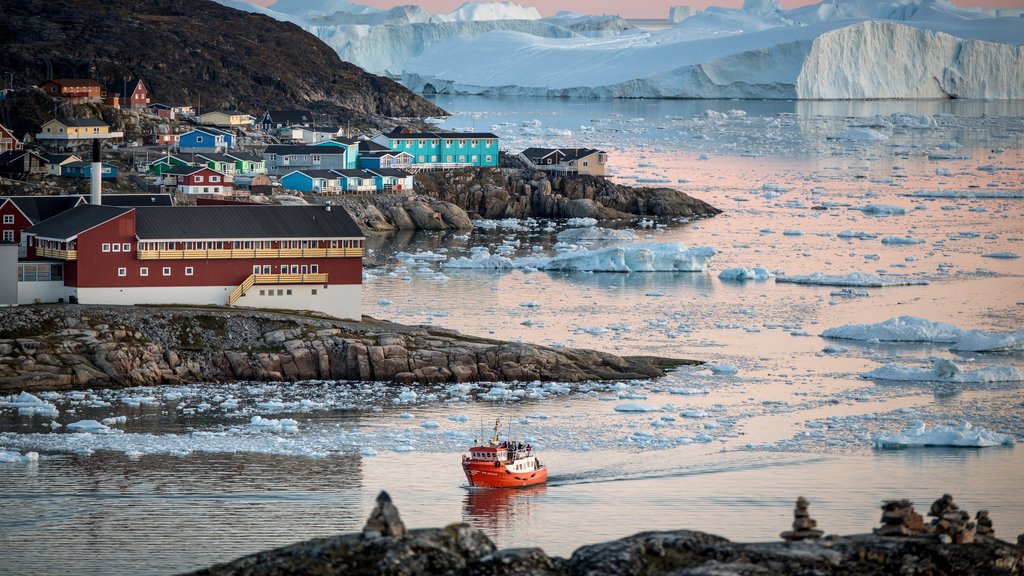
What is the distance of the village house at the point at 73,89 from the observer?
3313 inches

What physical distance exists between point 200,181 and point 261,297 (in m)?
24.3

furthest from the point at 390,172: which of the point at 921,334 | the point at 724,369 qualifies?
the point at 724,369

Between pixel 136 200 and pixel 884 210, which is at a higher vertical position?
pixel 136 200

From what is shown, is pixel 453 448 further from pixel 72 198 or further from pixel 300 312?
pixel 72 198

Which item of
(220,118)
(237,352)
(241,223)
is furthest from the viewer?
(220,118)

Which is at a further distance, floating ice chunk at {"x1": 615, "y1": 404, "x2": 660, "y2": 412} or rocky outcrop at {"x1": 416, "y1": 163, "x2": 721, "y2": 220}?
rocky outcrop at {"x1": 416, "y1": 163, "x2": 721, "y2": 220}

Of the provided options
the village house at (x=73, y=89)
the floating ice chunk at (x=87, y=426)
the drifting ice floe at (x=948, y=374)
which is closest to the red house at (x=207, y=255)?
the floating ice chunk at (x=87, y=426)

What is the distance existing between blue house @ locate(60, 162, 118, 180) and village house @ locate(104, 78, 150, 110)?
58.7 feet

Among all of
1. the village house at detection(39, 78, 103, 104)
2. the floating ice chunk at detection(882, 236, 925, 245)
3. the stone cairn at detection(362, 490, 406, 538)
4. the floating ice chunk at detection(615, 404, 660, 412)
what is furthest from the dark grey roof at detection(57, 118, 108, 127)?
the stone cairn at detection(362, 490, 406, 538)

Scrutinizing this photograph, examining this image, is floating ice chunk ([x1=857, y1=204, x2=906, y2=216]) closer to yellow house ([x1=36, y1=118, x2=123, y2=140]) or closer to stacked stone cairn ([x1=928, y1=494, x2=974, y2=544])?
yellow house ([x1=36, y1=118, x2=123, y2=140])

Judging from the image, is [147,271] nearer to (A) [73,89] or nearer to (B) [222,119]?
(A) [73,89]

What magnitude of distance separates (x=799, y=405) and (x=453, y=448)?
8.73 m

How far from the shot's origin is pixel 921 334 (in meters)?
43.8

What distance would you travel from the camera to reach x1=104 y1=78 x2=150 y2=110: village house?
280 feet
